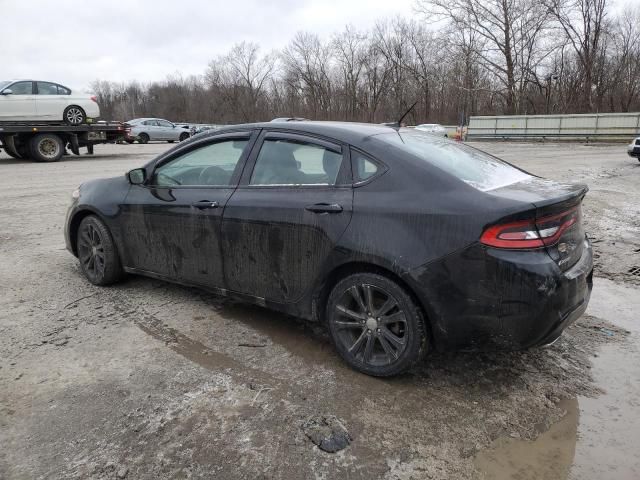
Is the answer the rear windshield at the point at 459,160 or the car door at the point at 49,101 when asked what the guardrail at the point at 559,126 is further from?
the rear windshield at the point at 459,160

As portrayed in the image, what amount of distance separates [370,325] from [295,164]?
1214mm

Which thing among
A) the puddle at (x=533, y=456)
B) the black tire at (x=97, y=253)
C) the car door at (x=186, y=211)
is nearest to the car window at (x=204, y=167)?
the car door at (x=186, y=211)

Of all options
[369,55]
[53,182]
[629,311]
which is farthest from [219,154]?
[369,55]

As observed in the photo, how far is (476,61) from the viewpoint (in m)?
47.8

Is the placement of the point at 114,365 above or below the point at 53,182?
below

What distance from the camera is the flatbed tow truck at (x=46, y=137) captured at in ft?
51.7

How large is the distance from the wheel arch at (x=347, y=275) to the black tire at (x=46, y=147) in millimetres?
16997

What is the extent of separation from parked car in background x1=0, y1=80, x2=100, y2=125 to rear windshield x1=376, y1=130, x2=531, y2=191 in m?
16.2

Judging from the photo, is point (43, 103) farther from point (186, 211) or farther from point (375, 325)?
point (375, 325)

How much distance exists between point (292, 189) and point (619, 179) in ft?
40.2

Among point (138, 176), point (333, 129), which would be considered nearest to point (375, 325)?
point (333, 129)

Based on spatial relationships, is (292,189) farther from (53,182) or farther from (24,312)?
(53,182)

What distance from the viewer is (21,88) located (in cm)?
1562

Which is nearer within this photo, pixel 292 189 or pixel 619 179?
pixel 292 189
